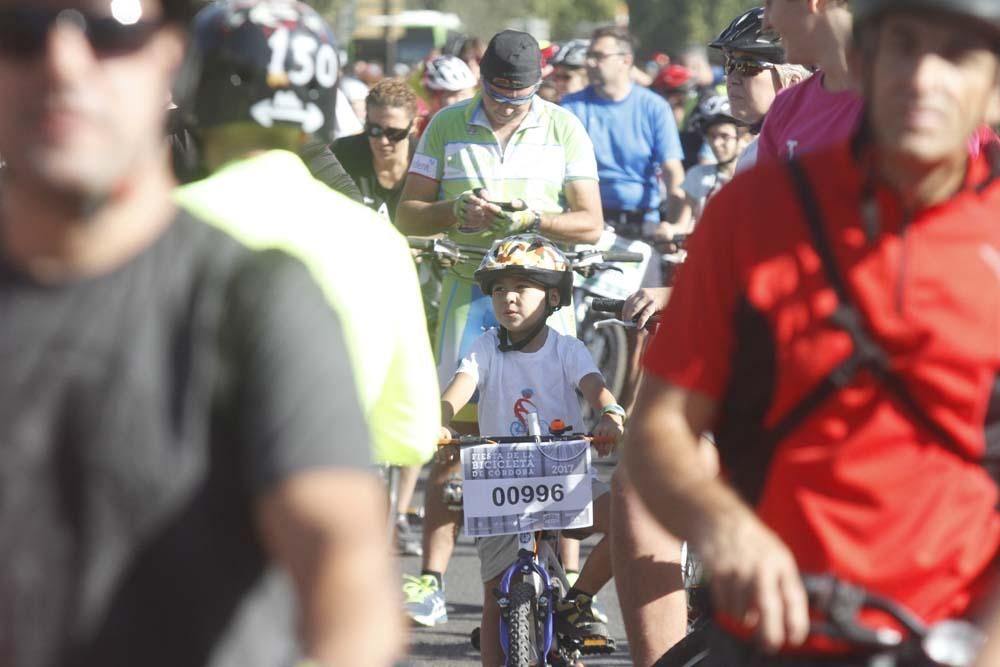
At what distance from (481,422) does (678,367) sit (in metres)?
4.31

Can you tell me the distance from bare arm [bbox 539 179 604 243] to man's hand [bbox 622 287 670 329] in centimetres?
292

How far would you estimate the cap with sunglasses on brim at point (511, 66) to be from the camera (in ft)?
28.9

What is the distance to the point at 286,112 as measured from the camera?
370cm

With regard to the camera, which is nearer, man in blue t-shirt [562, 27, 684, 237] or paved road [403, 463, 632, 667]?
paved road [403, 463, 632, 667]

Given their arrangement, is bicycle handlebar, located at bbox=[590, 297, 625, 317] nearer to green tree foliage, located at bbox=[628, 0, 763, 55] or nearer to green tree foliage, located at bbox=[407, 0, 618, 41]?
green tree foliage, located at bbox=[407, 0, 618, 41]

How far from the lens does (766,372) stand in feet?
10.3

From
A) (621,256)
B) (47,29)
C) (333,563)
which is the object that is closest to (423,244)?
(621,256)

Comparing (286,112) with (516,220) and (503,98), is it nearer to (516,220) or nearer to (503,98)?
(516,220)

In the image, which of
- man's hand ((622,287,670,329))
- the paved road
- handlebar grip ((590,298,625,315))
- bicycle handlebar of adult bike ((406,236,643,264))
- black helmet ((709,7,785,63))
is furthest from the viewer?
bicycle handlebar of adult bike ((406,236,643,264))

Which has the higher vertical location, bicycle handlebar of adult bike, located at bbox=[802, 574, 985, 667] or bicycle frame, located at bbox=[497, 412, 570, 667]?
bicycle handlebar of adult bike, located at bbox=[802, 574, 985, 667]

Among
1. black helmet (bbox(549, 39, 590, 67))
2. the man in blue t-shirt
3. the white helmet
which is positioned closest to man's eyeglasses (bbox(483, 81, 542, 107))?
the man in blue t-shirt

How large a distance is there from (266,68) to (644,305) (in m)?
2.21

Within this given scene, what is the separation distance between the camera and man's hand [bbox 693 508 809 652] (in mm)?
2967

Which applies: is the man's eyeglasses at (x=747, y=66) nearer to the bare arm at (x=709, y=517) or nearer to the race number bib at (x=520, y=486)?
the race number bib at (x=520, y=486)
